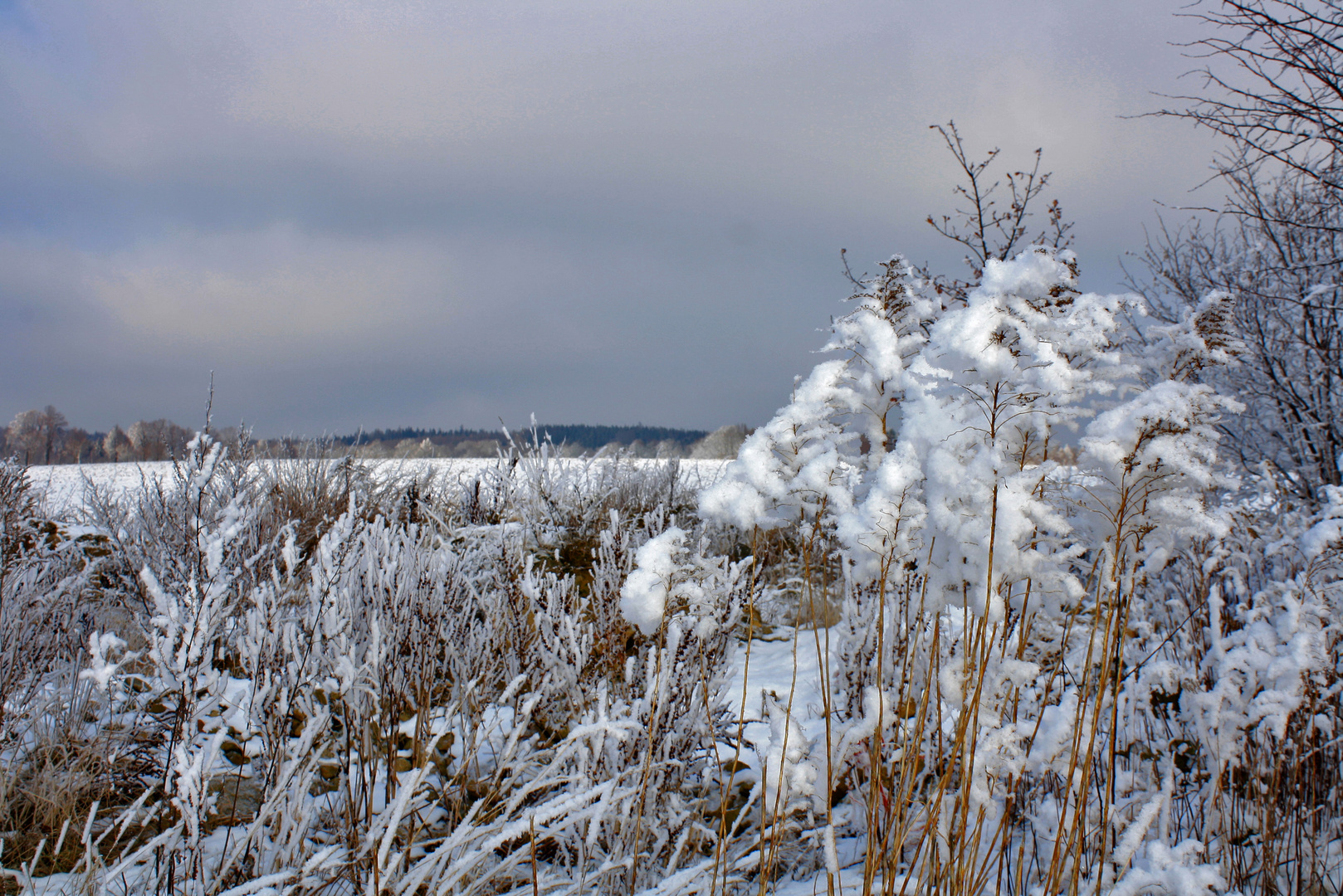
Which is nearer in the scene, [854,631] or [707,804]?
[707,804]

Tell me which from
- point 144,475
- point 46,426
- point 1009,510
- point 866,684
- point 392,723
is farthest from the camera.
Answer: point 46,426

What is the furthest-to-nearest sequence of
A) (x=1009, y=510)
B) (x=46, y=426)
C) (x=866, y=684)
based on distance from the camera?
1. (x=46, y=426)
2. (x=866, y=684)
3. (x=1009, y=510)

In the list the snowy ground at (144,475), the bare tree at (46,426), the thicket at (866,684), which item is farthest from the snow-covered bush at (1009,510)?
the bare tree at (46,426)

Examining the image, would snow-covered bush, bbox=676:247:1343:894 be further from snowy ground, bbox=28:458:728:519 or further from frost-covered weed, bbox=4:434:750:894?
snowy ground, bbox=28:458:728:519

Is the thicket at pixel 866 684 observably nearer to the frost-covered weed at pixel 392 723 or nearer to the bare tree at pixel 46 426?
the frost-covered weed at pixel 392 723

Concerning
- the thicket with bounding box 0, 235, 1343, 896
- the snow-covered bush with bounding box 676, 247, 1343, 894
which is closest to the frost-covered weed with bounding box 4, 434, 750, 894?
the thicket with bounding box 0, 235, 1343, 896

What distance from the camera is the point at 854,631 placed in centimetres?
314

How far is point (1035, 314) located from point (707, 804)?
7.96 feet

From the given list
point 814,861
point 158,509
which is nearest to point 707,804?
point 814,861

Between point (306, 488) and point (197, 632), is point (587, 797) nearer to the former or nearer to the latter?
point (197, 632)

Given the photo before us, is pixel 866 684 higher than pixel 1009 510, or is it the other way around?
pixel 1009 510

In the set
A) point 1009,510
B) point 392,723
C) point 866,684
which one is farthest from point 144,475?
point 1009,510

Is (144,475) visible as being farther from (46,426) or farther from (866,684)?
(46,426)

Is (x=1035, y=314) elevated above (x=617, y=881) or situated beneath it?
elevated above
